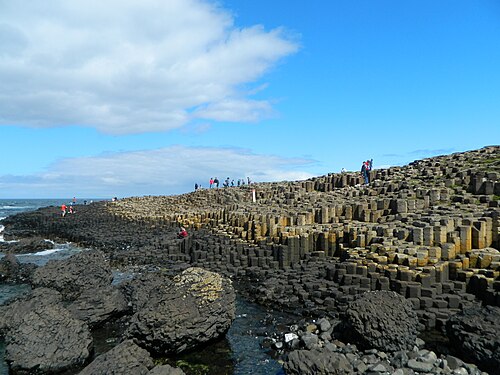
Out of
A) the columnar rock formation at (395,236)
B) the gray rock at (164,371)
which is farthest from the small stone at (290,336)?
the gray rock at (164,371)

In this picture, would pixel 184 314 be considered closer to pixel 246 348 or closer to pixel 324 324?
pixel 246 348

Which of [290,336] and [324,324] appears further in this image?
[324,324]

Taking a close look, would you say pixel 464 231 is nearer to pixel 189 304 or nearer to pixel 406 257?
pixel 406 257

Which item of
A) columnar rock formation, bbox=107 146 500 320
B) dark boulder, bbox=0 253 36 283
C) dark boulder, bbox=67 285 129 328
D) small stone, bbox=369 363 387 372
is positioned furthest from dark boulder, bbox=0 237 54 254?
small stone, bbox=369 363 387 372

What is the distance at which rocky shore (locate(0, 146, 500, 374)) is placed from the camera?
817cm

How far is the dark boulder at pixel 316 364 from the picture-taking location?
22.4 ft

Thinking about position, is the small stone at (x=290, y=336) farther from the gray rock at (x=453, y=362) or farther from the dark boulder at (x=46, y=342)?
the dark boulder at (x=46, y=342)

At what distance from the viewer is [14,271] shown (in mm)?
16859

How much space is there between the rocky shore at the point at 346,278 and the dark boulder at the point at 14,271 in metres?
0.07

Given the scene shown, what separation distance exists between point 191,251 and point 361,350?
42.2 ft

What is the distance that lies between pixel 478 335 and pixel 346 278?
453cm

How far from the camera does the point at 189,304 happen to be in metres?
8.62

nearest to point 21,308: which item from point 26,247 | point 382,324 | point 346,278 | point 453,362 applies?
point 382,324

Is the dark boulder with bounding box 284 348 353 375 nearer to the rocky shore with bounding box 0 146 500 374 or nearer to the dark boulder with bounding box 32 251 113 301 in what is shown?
the rocky shore with bounding box 0 146 500 374
